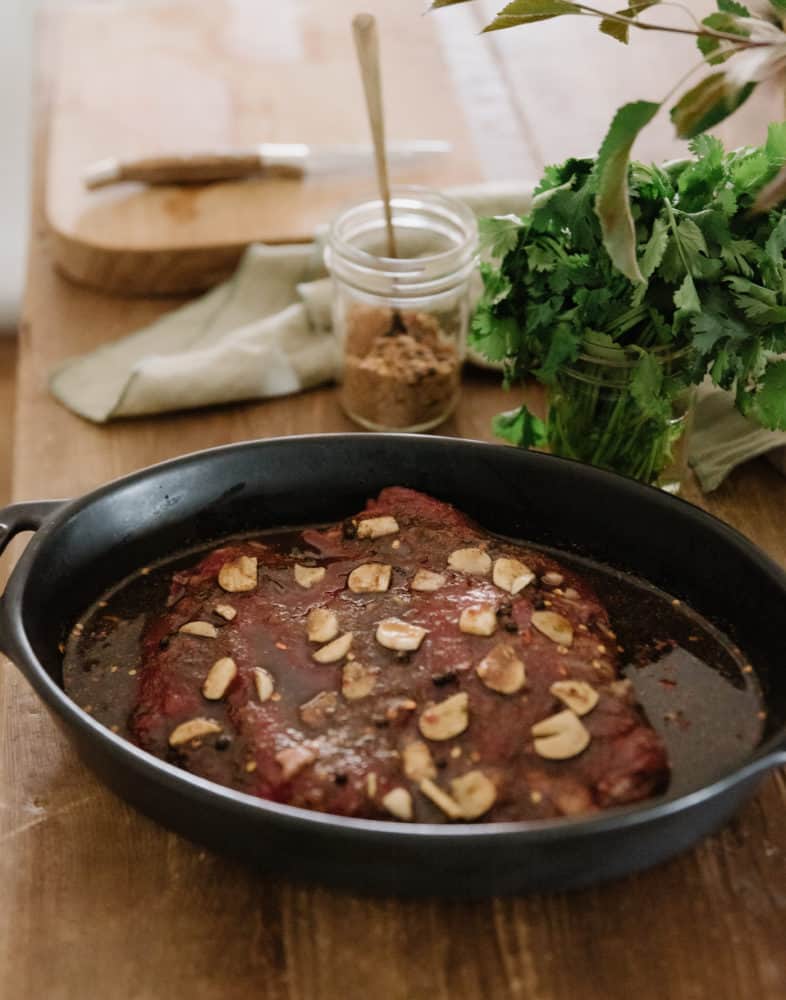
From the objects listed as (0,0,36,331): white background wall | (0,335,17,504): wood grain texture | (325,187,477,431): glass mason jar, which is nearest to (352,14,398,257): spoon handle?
(325,187,477,431): glass mason jar

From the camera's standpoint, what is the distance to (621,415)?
152 cm

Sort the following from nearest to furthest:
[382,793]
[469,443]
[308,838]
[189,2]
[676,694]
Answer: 1. [308,838]
2. [382,793]
3. [676,694]
4. [469,443]
5. [189,2]

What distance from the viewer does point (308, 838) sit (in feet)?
3.32

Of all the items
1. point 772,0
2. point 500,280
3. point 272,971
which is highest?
point 772,0

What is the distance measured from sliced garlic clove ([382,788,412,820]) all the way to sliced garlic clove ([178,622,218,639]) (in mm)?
304

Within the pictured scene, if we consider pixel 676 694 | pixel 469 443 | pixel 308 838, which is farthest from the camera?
pixel 469 443

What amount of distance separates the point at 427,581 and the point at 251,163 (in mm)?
1140

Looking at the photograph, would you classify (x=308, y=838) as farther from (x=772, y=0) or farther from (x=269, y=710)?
(x=772, y=0)

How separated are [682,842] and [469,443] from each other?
0.56m

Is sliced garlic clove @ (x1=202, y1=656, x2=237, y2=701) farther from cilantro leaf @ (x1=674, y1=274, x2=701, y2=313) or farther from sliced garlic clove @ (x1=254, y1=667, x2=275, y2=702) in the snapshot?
cilantro leaf @ (x1=674, y1=274, x2=701, y2=313)

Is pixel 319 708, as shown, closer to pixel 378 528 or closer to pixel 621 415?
pixel 378 528

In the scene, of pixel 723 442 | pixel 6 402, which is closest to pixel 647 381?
pixel 723 442

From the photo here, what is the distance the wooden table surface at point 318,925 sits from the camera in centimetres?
113

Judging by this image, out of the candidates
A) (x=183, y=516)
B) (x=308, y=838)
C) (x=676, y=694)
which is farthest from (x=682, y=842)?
(x=183, y=516)
